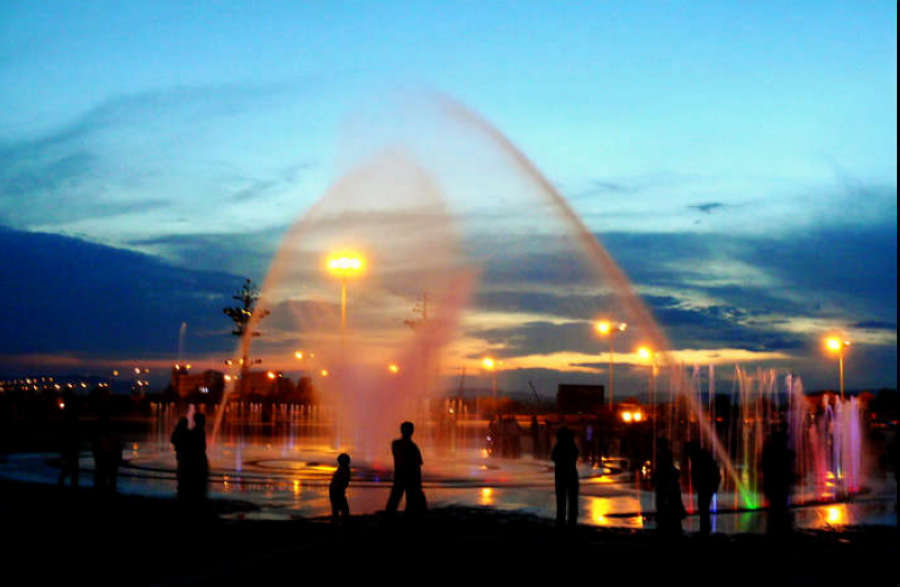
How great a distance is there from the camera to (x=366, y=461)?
35.6 metres

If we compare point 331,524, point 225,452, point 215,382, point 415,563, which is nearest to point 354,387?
point 225,452

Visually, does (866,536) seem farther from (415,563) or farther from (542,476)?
(542,476)

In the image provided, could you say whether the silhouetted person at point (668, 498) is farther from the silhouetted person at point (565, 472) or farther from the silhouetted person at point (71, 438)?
the silhouetted person at point (71, 438)

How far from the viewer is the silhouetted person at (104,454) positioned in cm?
1906

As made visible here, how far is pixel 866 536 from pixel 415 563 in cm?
877

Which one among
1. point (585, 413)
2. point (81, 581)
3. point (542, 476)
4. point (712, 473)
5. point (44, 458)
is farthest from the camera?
point (585, 413)

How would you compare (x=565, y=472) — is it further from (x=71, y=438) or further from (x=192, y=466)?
(x=71, y=438)

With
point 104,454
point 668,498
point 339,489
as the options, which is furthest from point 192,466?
point 668,498

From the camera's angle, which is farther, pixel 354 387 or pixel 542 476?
pixel 354 387

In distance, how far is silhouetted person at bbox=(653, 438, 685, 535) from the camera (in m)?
14.7

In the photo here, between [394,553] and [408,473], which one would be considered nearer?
[394,553]

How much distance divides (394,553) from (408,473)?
Answer: 133 centimetres

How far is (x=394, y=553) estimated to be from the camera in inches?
526

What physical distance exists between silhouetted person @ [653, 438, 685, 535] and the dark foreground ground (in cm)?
24
